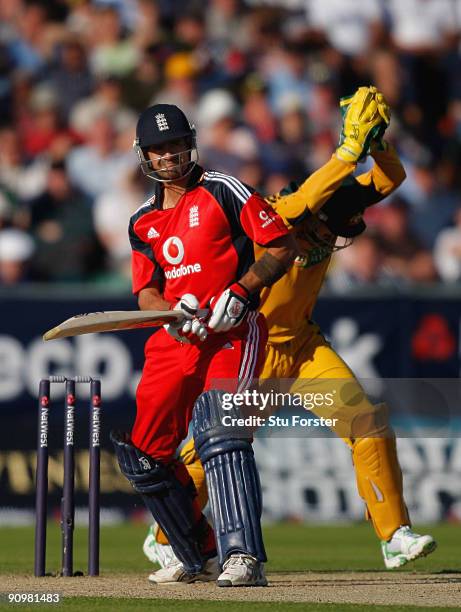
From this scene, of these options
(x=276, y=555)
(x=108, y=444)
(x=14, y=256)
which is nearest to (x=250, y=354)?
(x=276, y=555)

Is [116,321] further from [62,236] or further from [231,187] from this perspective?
[62,236]

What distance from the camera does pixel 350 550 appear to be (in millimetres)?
9664

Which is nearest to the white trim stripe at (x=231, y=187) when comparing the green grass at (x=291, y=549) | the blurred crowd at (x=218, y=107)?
the green grass at (x=291, y=549)

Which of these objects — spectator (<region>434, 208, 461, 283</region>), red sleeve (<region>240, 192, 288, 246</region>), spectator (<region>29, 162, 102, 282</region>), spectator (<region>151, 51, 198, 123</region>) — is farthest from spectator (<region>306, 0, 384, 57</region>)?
red sleeve (<region>240, 192, 288, 246</region>)

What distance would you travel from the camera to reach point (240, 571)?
20.1 feet

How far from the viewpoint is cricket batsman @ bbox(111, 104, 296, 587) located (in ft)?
20.4

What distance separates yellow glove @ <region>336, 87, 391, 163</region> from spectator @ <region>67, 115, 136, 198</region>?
6.64m

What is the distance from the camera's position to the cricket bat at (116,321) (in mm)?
6434

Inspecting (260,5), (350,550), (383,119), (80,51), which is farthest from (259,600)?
(260,5)

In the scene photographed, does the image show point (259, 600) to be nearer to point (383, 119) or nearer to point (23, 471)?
point (383, 119)

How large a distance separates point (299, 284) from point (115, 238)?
5.41m

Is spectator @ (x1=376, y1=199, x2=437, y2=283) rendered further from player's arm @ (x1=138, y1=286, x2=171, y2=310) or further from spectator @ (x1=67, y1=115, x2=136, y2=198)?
player's arm @ (x1=138, y1=286, x2=171, y2=310)

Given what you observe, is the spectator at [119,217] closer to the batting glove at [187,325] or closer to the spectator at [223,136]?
the spectator at [223,136]

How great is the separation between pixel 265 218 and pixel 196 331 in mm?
623
